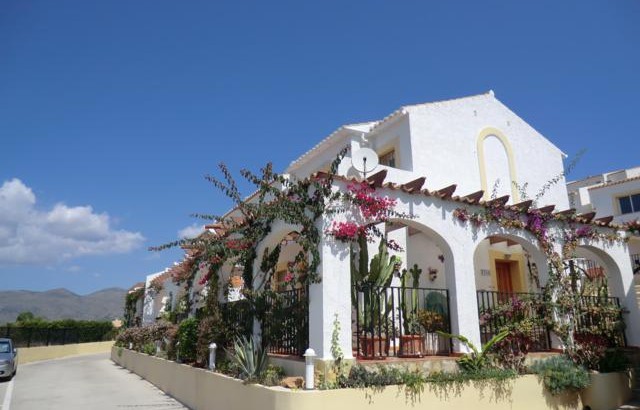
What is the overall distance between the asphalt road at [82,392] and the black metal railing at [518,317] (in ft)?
26.5

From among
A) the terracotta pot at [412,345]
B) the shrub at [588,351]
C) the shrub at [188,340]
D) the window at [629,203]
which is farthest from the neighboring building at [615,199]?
the shrub at [188,340]

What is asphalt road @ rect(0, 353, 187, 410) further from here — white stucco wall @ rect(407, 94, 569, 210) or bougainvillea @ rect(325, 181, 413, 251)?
white stucco wall @ rect(407, 94, 569, 210)

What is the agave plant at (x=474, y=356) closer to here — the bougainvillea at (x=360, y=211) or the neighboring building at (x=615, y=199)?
the bougainvillea at (x=360, y=211)

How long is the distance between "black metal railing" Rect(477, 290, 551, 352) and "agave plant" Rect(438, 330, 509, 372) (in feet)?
1.85

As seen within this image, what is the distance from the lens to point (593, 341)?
→ 1072 cm

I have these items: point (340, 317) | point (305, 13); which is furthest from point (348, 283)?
point (305, 13)

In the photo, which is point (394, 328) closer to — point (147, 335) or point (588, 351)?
point (588, 351)

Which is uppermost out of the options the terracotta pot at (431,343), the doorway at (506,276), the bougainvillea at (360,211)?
the bougainvillea at (360,211)

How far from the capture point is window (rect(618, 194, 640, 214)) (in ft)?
94.0

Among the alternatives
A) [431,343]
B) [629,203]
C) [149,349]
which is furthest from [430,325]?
[629,203]

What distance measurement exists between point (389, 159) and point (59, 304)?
4494 inches

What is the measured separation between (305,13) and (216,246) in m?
7.04

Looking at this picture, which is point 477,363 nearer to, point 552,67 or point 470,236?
point 470,236

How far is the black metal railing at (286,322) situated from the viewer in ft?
28.3
